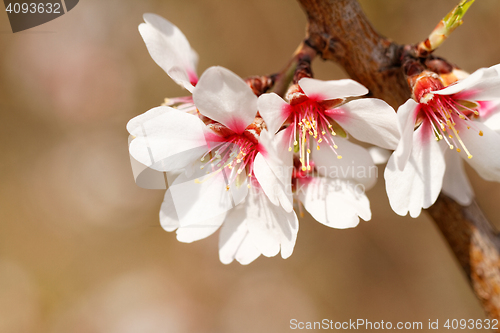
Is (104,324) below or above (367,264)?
below

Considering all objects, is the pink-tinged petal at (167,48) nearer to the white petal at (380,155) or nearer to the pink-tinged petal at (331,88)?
the pink-tinged petal at (331,88)

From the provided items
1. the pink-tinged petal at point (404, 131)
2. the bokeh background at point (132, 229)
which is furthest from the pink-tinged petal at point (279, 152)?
the bokeh background at point (132, 229)

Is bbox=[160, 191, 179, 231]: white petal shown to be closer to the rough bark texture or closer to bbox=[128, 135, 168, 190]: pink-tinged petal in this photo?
bbox=[128, 135, 168, 190]: pink-tinged petal

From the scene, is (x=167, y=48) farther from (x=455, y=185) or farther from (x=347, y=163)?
(x=455, y=185)

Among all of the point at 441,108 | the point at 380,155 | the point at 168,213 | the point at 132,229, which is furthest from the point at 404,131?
the point at 132,229

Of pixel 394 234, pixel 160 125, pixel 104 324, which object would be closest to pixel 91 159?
pixel 104 324

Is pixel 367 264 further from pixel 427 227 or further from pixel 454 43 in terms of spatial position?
pixel 454 43

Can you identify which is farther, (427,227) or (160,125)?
(427,227)
